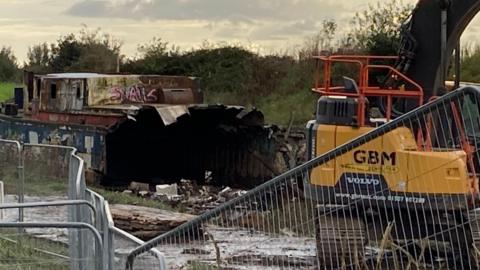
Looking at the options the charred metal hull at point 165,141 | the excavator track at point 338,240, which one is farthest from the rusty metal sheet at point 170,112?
the excavator track at point 338,240

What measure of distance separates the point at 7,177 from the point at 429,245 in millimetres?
8301

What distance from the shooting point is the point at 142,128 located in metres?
27.0

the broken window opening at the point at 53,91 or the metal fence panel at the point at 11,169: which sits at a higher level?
the broken window opening at the point at 53,91

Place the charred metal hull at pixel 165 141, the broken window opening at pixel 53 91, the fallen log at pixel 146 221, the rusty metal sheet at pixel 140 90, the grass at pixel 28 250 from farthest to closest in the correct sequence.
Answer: the broken window opening at pixel 53 91
the rusty metal sheet at pixel 140 90
the charred metal hull at pixel 165 141
the fallen log at pixel 146 221
the grass at pixel 28 250

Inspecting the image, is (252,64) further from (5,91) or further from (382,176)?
(382,176)

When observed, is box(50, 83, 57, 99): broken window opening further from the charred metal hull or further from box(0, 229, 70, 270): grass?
box(0, 229, 70, 270): grass

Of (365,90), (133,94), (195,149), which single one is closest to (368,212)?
(365,90)

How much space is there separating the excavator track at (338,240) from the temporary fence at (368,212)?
0.02 metres

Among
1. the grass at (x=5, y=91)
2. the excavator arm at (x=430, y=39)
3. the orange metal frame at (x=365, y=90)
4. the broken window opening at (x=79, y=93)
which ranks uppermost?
the excavator arm at (x=430, y=39)

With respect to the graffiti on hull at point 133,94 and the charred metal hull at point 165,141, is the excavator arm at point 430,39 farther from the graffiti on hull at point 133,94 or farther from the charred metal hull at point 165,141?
the graffiti on hull at point 133,94

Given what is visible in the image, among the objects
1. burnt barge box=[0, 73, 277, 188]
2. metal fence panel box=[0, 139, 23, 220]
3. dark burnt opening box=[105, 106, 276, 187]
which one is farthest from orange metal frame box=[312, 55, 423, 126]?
dark burnt opening box=[105, 106, 276, 187]

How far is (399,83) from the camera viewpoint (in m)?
13.1

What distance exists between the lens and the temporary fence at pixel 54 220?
22.5 feet

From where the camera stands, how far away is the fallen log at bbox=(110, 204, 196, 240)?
52.7 feet
